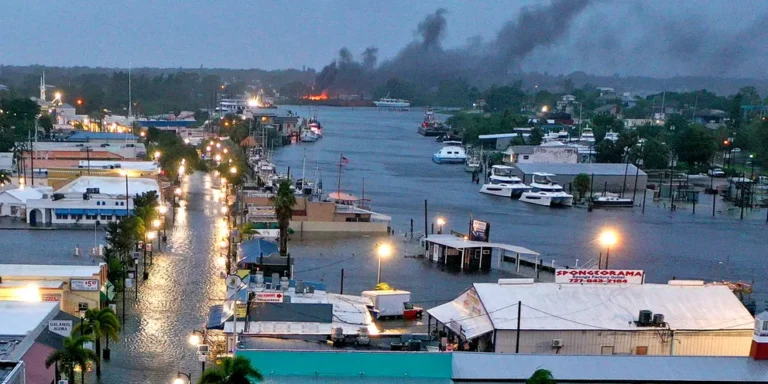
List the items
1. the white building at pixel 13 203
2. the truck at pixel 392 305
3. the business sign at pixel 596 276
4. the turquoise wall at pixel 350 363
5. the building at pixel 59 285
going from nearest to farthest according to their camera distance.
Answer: the turquoise wall at pixel 350 363 < the building at pixel 59 285 < the business sign at pixel 596 276 < the truck at pixel 392 305 < the white building at pixel 13 203

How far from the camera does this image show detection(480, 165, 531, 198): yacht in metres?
21.0

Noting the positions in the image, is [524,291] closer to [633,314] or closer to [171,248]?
[633,314]

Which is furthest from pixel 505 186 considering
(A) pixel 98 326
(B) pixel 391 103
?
(B) pixel 391 103

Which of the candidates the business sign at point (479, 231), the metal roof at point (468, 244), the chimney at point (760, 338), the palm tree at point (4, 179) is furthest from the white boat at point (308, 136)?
the chimney at point (760, 338)

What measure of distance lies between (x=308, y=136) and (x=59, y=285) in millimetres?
29670

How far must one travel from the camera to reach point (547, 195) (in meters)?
19.8

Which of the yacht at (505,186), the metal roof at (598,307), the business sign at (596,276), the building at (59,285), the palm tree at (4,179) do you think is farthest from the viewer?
the yacht at (505,186)

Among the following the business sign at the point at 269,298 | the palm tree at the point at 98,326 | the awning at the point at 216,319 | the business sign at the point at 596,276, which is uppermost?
the business sign at the point at 596,276

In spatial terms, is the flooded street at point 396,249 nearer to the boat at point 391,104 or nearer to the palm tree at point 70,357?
the palm tree at point 70,357

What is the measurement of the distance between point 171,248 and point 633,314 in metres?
6.68

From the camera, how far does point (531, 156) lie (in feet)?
83.0

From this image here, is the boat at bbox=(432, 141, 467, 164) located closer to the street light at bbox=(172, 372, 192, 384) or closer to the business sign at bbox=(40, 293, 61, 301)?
the business sign at bbox=(40, 293, 61, 301)

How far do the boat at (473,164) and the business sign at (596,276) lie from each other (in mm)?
17754

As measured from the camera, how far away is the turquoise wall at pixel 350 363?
5.78 metres
